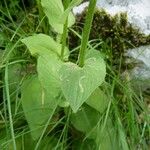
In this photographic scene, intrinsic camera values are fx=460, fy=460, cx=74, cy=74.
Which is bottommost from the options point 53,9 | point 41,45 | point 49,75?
point 49,75

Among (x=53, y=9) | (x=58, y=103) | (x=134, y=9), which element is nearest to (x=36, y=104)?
(x=58, y=103)

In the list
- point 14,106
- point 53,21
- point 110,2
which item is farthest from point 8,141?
point 110,2

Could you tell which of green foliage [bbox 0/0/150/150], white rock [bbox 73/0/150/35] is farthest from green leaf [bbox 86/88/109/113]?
white rock [bbox 73/0/150/35]

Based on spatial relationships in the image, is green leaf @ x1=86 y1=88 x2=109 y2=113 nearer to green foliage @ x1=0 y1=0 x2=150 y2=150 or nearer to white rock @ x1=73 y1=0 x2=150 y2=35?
green foliage @ x1=0 y1=0 x2=150 y2=150

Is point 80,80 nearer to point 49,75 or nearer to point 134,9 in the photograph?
point 49,75

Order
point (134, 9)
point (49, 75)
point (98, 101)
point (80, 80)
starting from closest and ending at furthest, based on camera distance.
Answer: point (80, 80) → point (49, 75) → point (98, 101) → point (134, 9)
